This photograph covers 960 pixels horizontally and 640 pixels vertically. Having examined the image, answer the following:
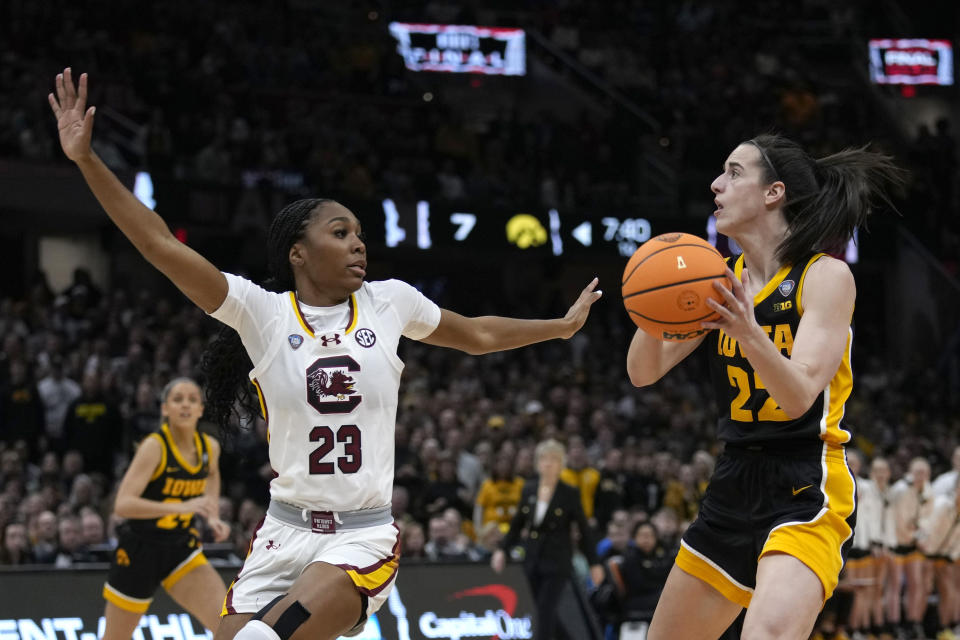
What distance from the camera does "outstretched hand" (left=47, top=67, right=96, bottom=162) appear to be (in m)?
3.93

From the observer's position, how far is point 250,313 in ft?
14.3

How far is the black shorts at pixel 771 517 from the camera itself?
4.20m

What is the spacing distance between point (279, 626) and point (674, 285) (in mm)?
1651

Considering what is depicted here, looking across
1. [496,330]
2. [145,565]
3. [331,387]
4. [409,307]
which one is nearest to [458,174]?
[145,565]

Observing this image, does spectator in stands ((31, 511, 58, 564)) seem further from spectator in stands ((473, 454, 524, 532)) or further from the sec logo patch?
the sec logo patch

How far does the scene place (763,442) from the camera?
4.38 meters

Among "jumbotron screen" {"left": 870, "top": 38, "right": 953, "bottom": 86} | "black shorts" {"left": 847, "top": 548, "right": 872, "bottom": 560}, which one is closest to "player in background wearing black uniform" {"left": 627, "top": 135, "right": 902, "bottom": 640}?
"black shorts" {"left": 847, "top": 548, "right": 872, "bottom": 560}

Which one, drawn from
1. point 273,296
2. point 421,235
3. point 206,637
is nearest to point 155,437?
point 206,637

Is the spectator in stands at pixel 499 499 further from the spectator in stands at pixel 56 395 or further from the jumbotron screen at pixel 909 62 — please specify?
the jumbotron screen at pixel 909 62

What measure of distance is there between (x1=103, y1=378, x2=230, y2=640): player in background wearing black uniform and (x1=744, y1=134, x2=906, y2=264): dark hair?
3.88m

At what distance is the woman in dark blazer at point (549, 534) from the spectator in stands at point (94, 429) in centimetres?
472

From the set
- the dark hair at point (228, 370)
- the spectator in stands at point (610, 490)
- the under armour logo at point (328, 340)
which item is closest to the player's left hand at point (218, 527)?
the dark hair at point (228, 370)

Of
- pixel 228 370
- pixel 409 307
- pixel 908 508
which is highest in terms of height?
pixel 409 307

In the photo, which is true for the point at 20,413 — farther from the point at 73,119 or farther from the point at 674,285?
the point at 674,285
